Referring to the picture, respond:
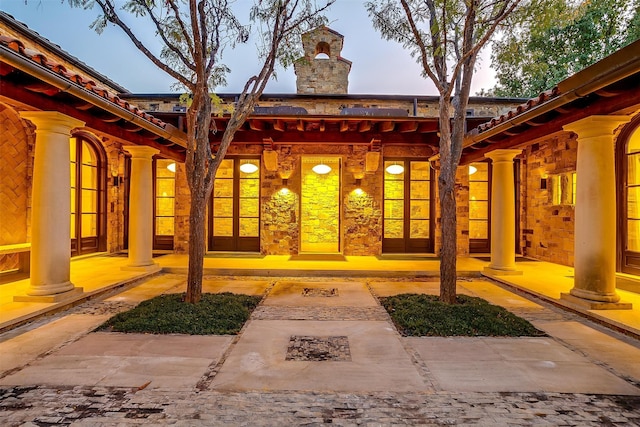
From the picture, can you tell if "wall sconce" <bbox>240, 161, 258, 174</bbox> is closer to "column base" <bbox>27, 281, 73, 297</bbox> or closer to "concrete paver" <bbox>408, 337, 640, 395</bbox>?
"column base" <bbox>27, 281, 73, 297</bbox>

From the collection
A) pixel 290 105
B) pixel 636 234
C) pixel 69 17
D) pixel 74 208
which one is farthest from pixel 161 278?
pixel 636 234

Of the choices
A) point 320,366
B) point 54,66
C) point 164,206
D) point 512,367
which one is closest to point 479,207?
point 512,367

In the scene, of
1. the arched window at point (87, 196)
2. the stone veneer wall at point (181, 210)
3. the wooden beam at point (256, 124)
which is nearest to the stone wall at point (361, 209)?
the wooden beam at point (256, 124)

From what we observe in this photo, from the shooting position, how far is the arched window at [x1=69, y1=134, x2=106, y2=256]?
25.6 ft

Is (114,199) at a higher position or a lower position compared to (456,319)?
higher

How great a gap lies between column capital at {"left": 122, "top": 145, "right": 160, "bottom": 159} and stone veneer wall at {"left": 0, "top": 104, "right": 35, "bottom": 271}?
1.97 meters

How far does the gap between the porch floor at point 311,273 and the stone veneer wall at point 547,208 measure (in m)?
0.47

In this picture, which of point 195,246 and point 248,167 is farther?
point 248,167

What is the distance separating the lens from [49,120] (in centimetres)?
423

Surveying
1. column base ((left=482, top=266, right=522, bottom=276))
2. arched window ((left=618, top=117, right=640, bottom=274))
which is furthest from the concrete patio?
arched window ((left=618, top=117, right=640, bottom=274))

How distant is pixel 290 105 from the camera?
33.4 feet

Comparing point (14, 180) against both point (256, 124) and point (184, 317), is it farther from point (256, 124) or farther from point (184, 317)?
point (184, 317)

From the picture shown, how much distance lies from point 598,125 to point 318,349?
14.6 ft

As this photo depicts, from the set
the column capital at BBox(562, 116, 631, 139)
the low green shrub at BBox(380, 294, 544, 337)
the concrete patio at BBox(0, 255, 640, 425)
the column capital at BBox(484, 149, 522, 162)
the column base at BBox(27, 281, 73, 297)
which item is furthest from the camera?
the column capital at BBox(484, 149, 522, 162)
